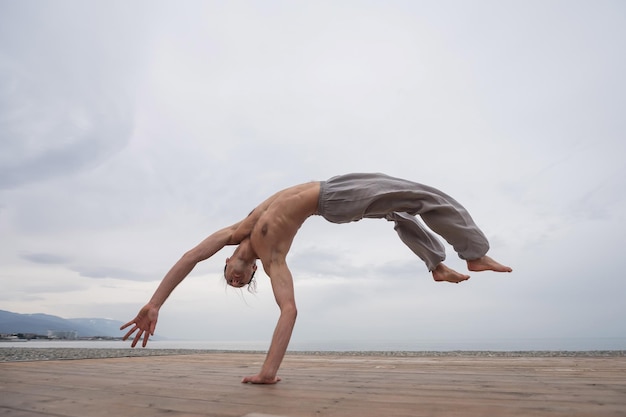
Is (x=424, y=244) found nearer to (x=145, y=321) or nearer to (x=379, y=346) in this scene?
(x=145, y=321)

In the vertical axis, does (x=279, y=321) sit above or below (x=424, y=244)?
below

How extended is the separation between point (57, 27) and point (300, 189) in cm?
684

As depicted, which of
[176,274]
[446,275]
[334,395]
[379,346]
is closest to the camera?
[334,395]

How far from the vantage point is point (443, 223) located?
3.71 meters

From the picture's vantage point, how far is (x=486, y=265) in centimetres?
373

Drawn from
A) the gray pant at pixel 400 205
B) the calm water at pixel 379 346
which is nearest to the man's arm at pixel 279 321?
the gray pant at pixel 400 205

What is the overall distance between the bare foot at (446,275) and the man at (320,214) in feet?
0.93

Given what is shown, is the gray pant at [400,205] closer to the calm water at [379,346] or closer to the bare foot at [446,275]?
the bare foot at [446,275]

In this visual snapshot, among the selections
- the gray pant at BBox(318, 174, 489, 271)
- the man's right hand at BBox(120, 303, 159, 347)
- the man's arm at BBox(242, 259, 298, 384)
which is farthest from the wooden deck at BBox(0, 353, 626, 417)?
the gray pant at BBox(318, 174, 489, 271)

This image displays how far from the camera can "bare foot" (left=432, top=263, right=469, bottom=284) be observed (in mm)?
4094

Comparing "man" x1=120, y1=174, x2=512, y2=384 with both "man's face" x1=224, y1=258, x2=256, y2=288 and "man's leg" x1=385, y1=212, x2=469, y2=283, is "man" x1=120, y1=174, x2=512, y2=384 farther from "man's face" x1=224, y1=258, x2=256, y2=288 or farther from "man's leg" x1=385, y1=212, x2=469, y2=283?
"man's leg" x1=385, y1=212, x2=469, y2=283

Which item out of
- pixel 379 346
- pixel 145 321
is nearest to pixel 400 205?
pixel 145 321

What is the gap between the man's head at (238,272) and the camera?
388 cm

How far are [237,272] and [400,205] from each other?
1655mm
